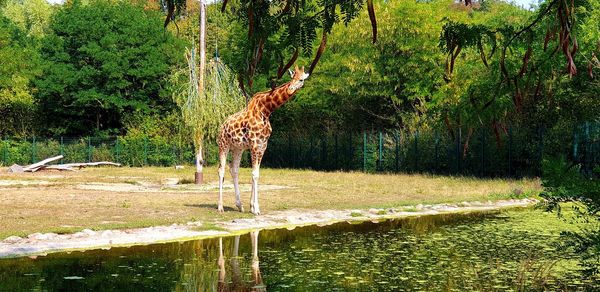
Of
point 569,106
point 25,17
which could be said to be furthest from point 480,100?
point 25,17

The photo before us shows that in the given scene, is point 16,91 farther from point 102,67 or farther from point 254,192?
point 254,192

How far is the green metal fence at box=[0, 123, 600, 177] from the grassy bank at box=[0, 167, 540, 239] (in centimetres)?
198

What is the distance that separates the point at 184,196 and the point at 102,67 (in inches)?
1229

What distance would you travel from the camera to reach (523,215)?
20266 millimetres

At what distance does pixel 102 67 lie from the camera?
53594mm

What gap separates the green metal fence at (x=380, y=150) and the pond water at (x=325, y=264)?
7.69 metres

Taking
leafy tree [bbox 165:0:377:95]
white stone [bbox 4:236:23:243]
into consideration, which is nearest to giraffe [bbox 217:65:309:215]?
white stone [bbox 4:236:23:243]

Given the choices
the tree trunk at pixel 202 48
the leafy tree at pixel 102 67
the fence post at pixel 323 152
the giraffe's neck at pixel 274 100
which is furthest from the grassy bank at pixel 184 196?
the leafy tree at pixel 102 67

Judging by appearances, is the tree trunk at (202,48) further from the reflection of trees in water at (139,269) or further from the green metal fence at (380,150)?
the reflection of trees in water at (139,269)

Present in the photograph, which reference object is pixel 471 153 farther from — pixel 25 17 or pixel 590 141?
pixel 25 17

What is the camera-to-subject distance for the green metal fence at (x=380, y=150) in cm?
3272

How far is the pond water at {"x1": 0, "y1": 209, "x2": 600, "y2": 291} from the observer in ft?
35.0

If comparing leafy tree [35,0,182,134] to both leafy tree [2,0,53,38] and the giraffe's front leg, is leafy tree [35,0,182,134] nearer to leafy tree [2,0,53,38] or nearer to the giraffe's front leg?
leafy tree [2,0,53,38]

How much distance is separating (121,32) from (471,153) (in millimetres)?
27966
